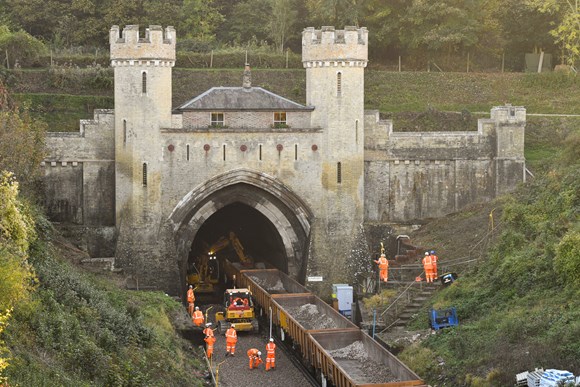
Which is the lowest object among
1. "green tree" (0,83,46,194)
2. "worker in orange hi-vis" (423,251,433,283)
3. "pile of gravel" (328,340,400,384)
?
"pile of gravel" (328,340,400,384)

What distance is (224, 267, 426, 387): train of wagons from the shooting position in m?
31.2

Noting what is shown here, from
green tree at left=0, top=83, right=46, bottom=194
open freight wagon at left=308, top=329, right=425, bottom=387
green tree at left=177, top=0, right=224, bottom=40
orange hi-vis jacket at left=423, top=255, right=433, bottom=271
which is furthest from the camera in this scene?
green tree at left=177, top=0, right=224, bottom=40

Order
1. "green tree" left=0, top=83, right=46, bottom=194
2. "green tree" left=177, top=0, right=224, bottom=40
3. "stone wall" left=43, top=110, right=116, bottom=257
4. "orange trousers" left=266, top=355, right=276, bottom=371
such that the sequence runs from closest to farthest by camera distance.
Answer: "orange trousers" left=266, top=355, right=276, bottom=371 < "green tree" left=0, top=83, right=46, bottom=194 < "stone wall" left=43, top=110, right=116, bottom=257 < "green tree" left=177, top=0, right=224, bottom=40

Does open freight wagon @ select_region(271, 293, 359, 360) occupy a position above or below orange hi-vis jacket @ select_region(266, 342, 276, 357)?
above

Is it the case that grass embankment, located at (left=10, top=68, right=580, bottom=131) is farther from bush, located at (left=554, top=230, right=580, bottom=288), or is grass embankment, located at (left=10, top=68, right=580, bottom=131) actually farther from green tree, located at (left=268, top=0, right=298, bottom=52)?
bush, located at (left=554, top=230, right=580, bottom=288)

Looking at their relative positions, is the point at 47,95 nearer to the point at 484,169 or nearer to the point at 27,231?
the point at 484,169

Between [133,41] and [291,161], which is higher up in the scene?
[133,41]

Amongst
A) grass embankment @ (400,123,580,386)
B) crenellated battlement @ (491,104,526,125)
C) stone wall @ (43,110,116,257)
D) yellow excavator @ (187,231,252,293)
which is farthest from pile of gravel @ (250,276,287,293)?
crenellated battlement @ (491,104,526,125)

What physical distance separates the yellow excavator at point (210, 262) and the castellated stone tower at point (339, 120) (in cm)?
717

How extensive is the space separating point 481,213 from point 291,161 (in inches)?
319

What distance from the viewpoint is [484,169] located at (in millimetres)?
49812

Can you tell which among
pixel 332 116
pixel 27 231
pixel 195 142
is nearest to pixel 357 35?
pixel 332 116

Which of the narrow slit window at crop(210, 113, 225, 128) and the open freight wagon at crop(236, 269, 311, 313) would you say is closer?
the open freight wagon at crop(236, 269, 311, 313)

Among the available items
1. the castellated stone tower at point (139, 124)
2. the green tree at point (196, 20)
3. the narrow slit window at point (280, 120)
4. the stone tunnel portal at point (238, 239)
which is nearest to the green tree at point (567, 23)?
the green tree at point (196, 20)
